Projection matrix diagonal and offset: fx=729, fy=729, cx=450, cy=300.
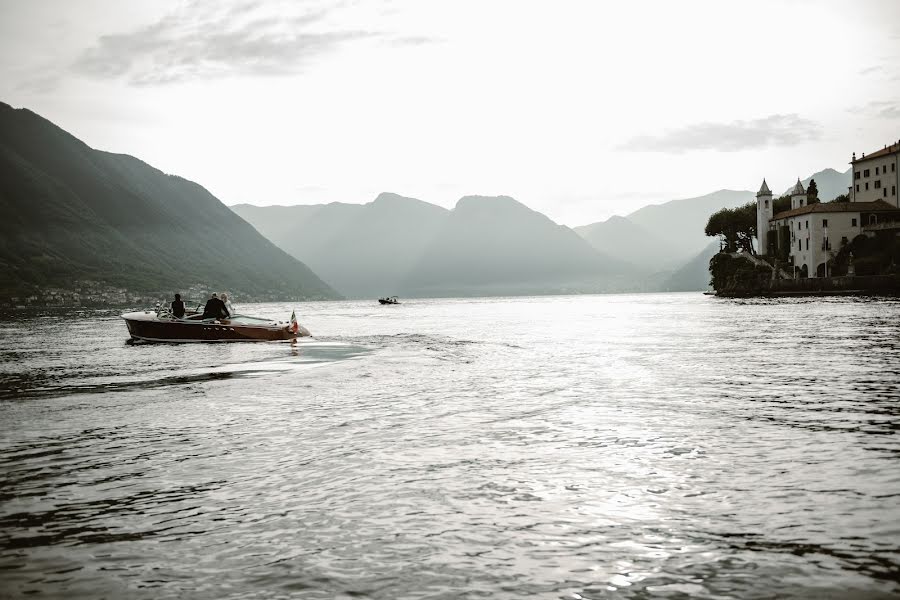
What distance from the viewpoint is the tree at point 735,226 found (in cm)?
17638

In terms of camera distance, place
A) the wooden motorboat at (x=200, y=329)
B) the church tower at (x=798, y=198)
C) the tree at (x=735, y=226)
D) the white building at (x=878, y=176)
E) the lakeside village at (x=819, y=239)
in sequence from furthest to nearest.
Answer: the tree at (x=735, y=226), the church tower at (x=798, y=198), the white building at (x=878, y=176), the lakeside village at (x=819, y=239), the wooden motorboat at (x=200, y=329)

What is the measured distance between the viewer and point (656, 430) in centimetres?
1606

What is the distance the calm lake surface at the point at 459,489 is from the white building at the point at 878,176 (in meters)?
147

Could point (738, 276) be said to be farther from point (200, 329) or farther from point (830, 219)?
point (200, 329)

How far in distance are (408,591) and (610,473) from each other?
575 cm

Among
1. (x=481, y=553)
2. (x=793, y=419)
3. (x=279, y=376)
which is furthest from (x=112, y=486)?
(x=279, y=376)

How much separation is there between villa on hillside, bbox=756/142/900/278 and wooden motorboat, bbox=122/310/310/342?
125 m

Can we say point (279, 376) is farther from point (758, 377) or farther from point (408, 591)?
point (408, 591)

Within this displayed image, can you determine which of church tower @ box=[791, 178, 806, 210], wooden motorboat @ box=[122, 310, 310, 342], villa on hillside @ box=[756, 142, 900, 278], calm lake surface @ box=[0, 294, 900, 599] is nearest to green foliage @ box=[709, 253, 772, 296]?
villa on hillside @ box=[756, 142, 900, 278]

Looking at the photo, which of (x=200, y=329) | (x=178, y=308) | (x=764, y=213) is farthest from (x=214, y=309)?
(x=764, y=213)

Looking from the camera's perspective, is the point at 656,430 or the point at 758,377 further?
the point at 758,377

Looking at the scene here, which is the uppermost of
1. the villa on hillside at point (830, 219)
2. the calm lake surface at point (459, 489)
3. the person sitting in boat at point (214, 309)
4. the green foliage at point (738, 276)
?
the villa on hillside at point (830, 219)

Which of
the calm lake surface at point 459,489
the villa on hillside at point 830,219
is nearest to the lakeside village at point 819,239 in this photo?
the villa on hillside at point 830,219

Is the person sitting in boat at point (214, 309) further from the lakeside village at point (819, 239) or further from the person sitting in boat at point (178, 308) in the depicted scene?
the lakeside village at point (819, 239)
